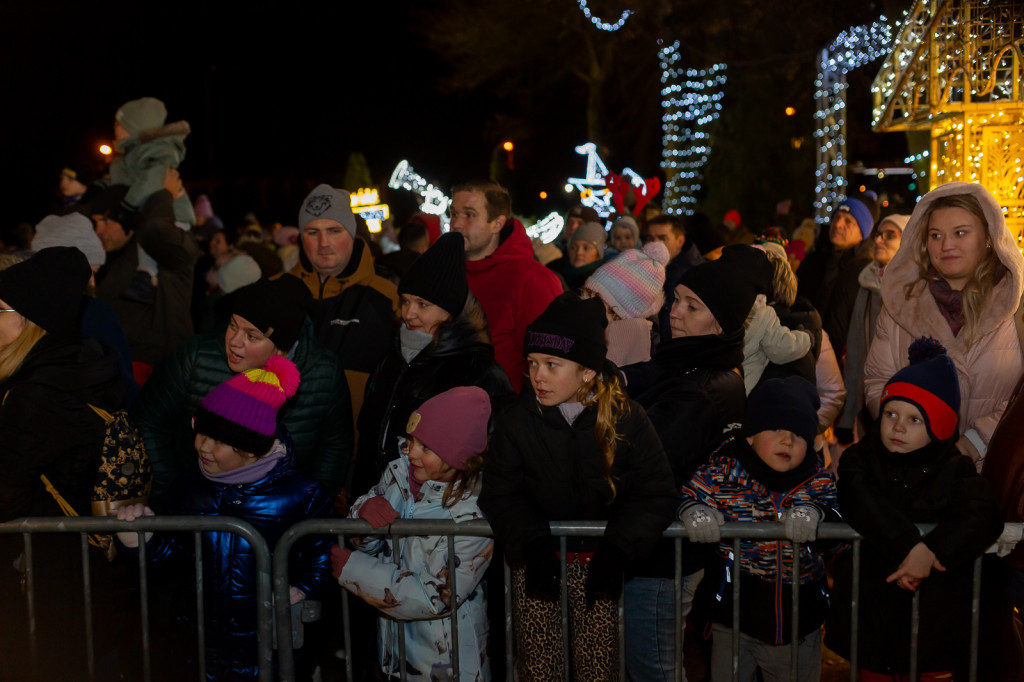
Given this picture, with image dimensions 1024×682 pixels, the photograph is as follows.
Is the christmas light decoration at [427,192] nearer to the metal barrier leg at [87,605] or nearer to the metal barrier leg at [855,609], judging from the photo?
the metal barrier leg at [87,605]

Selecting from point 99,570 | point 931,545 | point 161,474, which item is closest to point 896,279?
point 931,545

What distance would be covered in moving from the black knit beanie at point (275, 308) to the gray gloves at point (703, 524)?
1.93m

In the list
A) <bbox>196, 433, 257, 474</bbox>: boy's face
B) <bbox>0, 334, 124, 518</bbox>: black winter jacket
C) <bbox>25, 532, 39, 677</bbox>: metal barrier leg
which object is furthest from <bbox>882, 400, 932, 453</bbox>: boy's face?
<bbox>25, 532, 39, 677</bbox>: metal barrier leg

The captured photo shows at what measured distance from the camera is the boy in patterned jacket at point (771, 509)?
3607mm

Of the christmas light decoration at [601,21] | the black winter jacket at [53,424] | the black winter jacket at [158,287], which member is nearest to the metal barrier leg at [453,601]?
the black winter jacket at [53,424]

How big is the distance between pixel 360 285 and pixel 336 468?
122cm

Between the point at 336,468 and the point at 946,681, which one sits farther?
the point at 336,468

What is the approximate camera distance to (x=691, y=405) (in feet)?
12.1

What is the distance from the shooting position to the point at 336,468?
429cm

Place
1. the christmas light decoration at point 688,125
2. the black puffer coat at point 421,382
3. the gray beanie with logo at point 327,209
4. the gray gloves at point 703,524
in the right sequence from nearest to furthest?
1. the gray gloves at point 703,524
2. the black puffer coat at point 421,382
3. the gray beanie with logo at point 327,209
4. the christmas light decoration at point 688,125

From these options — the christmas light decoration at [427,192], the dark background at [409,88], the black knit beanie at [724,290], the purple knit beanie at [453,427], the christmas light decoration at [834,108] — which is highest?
the dark background at [409,88]

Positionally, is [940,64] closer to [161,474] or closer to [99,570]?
[161,474]

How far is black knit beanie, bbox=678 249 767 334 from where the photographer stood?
153 inches

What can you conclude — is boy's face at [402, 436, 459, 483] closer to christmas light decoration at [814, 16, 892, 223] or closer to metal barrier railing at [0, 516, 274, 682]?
metal barrier railing at [0, 516, 274, 682]
